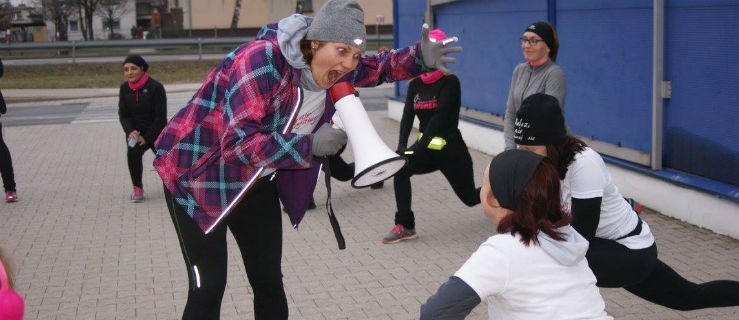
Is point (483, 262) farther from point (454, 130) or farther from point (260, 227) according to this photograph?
point (454, 130)

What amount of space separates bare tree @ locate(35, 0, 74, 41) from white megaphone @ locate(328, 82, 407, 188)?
51.1 m

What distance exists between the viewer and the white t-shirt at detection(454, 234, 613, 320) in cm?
283

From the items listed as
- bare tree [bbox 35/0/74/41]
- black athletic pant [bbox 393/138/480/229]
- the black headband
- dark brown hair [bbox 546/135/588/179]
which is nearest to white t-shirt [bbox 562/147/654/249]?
dark brown hair [bbox 546/135/588/179]

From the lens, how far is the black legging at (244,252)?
13.7ft

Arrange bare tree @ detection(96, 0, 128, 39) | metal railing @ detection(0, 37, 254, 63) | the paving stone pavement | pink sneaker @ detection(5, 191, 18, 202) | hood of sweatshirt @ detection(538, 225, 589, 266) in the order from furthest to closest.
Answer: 1. bare tree @ detection(96, 0, 128, 39)
2. metal railing @ detection(0, 37, 254, 63)
3. pink sneaker @ detection(5, 191, 18, 202)
4. the paving stone pavement
5. hood of sweatshirt @ detection(538, 225, 589, 266)

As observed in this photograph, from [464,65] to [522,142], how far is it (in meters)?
9.80

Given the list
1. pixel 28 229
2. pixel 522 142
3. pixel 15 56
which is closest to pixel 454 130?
pixel 522 142

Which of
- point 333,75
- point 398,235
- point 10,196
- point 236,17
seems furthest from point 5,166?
point 236,17

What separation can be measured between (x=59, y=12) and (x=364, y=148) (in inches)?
2098

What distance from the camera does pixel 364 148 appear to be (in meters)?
3.59

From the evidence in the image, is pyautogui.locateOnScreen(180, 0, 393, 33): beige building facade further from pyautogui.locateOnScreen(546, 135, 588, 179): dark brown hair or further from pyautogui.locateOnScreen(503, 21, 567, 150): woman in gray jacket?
pyautogui.locateOnScreen(546, 135, 588, 179): dark brown hair

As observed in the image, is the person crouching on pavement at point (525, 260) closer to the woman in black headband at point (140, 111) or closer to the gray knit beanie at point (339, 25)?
the gray knit beanie at point (339, 25)

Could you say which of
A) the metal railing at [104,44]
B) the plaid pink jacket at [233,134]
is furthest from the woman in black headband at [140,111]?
the metal railing at [104,44]

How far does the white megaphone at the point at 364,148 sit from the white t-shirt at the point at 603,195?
0.97m
